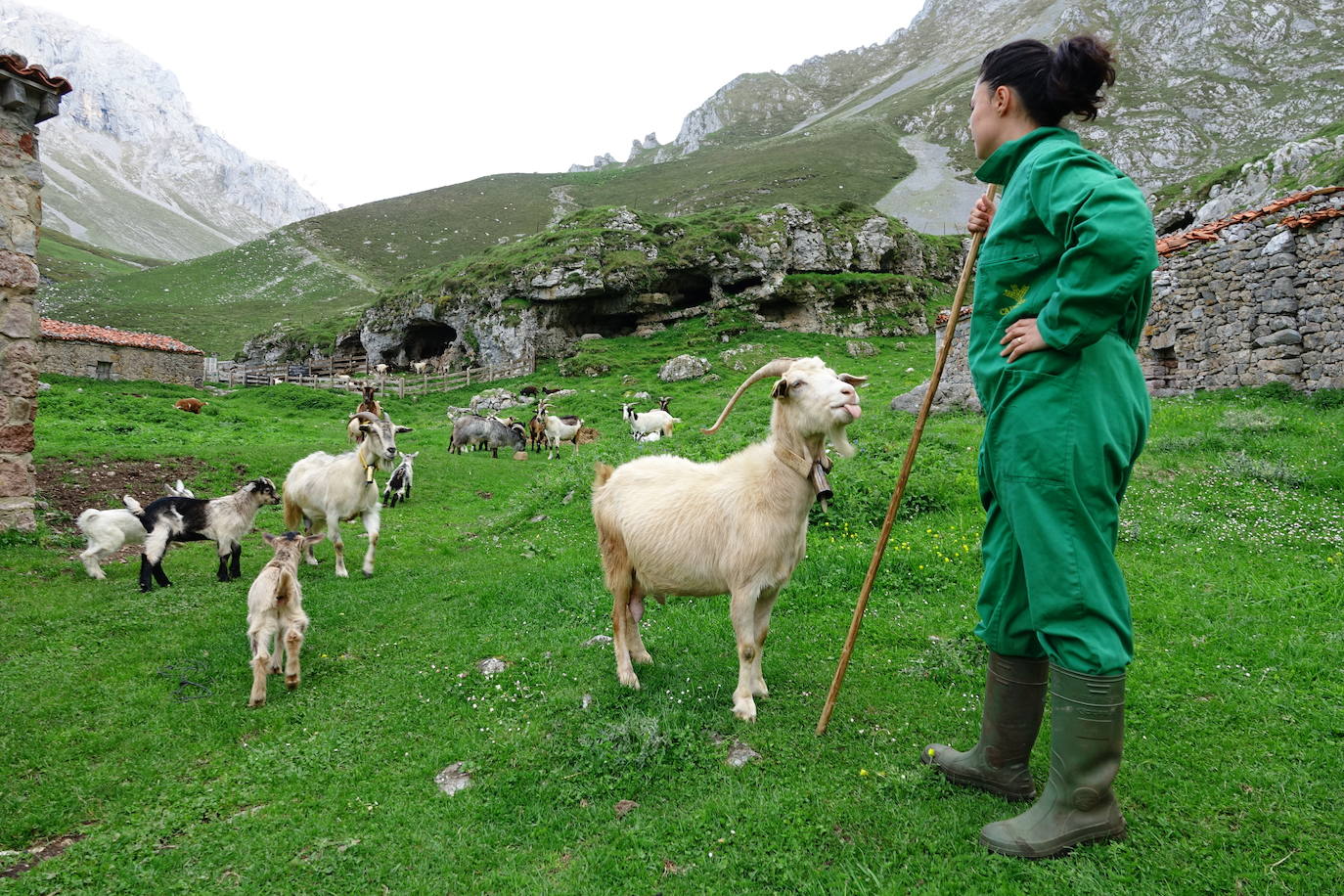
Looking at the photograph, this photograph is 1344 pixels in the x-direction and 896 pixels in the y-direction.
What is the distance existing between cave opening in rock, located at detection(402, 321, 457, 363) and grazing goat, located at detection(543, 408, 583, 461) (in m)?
27.4

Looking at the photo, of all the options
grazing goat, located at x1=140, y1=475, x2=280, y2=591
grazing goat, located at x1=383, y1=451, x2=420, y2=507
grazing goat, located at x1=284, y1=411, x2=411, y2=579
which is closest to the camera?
grazing goat, located at x1=140, y1=475, x2=280, y2=591

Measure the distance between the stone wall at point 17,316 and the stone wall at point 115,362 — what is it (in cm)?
2522

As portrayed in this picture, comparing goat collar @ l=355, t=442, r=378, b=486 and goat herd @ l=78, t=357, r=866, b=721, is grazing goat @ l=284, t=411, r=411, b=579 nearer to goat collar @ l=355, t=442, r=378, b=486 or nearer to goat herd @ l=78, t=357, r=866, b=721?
goat collar @ l=355, t=442, r=378, b=486

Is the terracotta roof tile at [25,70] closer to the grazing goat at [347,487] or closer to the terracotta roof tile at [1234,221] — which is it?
the grazing goat at [347,487]

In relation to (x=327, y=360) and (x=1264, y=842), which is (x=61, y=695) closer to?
(x=1264, y=842)

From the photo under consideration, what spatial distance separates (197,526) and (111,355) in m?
32.4

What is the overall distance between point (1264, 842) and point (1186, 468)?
8600mm

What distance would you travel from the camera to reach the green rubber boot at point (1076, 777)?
113 inches

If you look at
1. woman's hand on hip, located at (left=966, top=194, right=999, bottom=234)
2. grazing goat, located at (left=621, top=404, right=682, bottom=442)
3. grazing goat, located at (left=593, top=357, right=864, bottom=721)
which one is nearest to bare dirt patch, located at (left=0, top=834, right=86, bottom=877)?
grazing goat, located at (left=593, top=357, right=864, bottom=721)

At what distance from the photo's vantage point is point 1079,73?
313 centimetres

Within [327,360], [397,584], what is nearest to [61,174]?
[327,360]

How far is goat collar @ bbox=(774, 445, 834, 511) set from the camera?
4578mm

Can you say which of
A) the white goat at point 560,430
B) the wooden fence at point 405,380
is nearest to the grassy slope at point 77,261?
the wooden fence at point 405,380

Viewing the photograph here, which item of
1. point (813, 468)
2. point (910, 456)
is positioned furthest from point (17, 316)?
point (910, 456)
